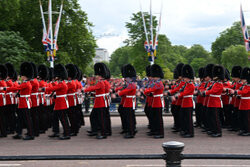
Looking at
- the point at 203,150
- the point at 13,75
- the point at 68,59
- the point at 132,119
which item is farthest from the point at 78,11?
the point at 203,150

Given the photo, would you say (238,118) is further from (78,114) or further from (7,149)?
(7,149)

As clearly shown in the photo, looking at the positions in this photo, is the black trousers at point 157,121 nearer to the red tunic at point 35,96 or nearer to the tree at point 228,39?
the red tunic at point 35,96

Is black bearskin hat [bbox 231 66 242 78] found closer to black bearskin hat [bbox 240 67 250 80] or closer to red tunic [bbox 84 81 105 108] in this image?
black bearskin hat [bbox 240 67 250 80]

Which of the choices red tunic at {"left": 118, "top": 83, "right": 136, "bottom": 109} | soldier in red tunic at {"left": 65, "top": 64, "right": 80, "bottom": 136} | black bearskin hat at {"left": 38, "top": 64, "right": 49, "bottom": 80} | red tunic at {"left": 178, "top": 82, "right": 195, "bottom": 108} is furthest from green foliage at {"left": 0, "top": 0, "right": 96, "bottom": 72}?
red tunic at {"left": 178, "top": 82, "right": 195, "bottom": 108}

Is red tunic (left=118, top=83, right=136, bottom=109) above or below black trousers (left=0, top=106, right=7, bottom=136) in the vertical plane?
above

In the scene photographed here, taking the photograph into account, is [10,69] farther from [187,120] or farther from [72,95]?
[187,120]

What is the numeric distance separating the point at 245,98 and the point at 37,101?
17.5 feet

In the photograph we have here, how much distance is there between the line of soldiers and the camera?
8617 millimetres

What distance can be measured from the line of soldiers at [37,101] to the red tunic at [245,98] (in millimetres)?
4271

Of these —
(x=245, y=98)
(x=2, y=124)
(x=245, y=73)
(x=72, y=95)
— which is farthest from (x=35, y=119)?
(x=245, y=73)

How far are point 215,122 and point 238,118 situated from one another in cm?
123

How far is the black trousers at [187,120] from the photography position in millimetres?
8625

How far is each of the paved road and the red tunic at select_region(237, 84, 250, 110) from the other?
2.52 feet

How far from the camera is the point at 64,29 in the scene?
91.0 feet
